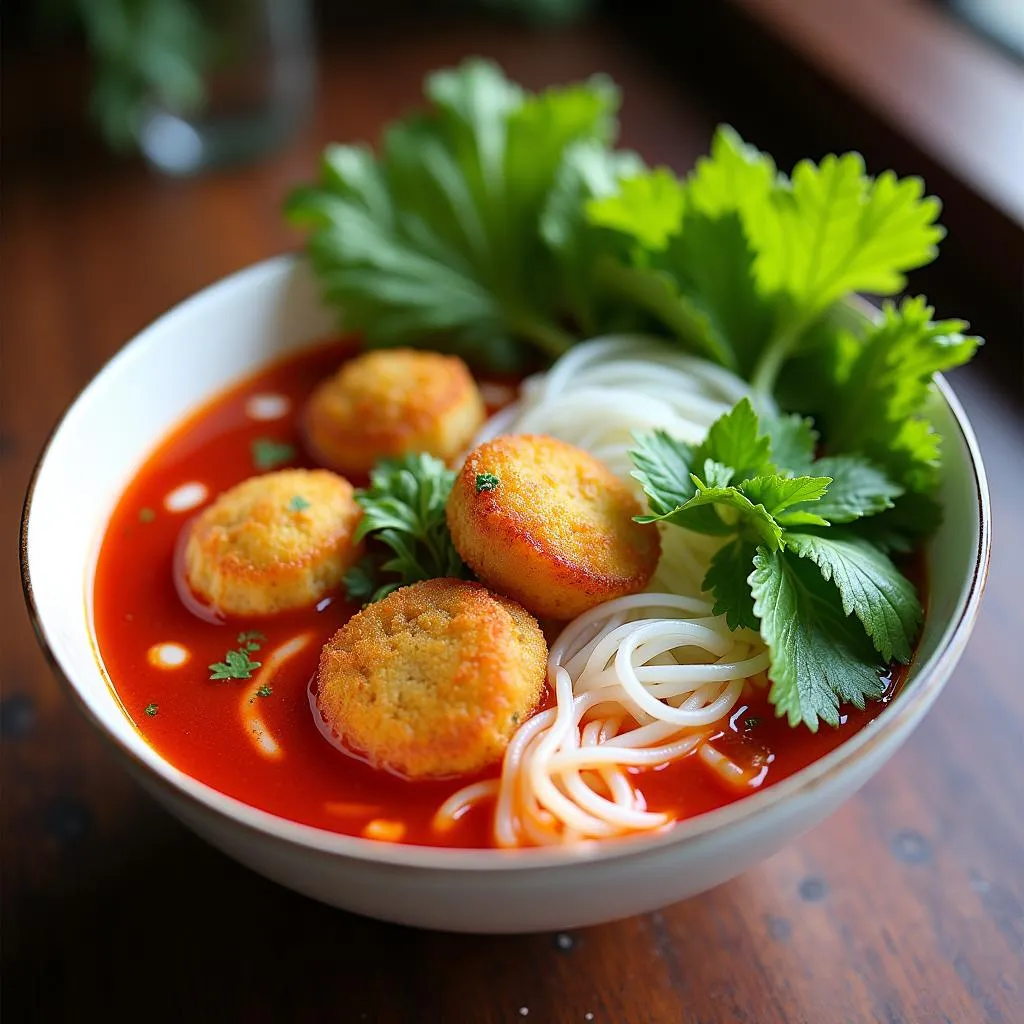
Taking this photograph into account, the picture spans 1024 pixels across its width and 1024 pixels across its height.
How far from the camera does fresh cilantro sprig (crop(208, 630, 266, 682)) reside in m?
2.18

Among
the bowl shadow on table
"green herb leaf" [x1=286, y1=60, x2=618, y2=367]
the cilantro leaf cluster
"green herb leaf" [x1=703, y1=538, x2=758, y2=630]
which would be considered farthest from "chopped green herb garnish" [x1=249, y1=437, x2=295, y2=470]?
"green herb leaf" [x1=703, y1=538, x2=758, y2=630]

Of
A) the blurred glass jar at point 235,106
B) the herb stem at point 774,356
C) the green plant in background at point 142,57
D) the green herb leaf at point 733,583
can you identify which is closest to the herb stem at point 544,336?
the herb stem at point 774,356

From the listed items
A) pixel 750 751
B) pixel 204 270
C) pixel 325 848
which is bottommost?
pixel 204 270

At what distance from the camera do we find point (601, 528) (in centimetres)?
219

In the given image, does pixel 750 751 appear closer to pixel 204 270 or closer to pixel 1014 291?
pixel 1014 291

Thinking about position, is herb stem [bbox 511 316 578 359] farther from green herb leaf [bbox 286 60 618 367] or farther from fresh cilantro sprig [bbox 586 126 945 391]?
fresh cilantro sprig [bbox 586 126 945 391]

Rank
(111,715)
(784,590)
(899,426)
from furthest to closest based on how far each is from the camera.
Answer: (899,426), (784,590), (111,715)

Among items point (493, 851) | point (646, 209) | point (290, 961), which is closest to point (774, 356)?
point (646, 209)

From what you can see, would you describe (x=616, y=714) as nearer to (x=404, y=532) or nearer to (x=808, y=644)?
(x=808, y=644)

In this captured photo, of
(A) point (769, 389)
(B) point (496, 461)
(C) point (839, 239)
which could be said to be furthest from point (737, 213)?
(B) point (496, 461)

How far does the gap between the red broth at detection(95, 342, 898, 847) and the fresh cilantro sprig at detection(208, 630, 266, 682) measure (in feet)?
0.04

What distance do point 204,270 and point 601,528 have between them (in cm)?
215

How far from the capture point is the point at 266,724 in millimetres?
2084

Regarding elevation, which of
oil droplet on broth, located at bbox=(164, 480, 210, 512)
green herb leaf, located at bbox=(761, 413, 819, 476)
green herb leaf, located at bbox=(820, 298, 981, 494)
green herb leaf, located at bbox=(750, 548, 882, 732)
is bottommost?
oil droplet on broth, located at bbox=(164, 480, 210, 512)
